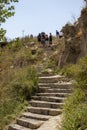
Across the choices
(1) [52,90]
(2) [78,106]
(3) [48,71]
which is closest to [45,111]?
(1) [52,90]

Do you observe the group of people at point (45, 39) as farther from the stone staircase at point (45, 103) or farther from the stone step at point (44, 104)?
the stone step at point (44, 104)

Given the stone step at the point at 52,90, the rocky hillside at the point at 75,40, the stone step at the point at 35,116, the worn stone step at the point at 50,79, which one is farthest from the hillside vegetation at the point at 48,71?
the stone step at the point at 35,116

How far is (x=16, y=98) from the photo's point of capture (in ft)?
55.1

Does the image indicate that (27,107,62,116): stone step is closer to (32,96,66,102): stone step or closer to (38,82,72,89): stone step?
(32,96,66,102): stone step

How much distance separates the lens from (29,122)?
13.8 meters

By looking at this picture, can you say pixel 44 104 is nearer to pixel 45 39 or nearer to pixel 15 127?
pixel 15 127

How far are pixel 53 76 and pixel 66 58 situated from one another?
7.81 feet

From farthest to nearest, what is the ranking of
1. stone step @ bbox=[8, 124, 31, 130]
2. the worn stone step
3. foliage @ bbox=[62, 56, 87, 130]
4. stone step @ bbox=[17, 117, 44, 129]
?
1. the worn stone step
2. stone step @ bbox=[8, 124, 31, 130]
3. stone step @ bbox=[17, 117, 44, 129]
4. foliage @ bbox=[62, 56, 87, 130]

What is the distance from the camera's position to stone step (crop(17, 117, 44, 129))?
1328 cm

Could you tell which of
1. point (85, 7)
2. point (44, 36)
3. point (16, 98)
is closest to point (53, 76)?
point (16, 98)

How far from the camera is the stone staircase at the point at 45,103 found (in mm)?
13903

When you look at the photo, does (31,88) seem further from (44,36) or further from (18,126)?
(44,36)

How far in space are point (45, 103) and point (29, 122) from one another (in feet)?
5.59

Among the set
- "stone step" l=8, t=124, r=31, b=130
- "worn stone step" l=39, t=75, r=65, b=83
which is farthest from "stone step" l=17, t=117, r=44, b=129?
"worn stone step" l=39, t=75, r=65, b=83
